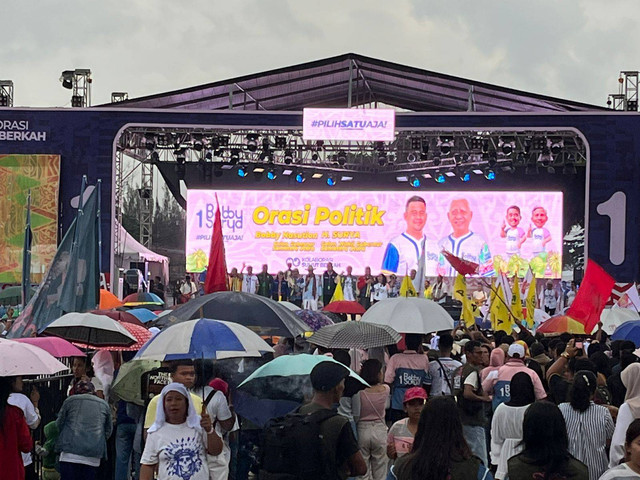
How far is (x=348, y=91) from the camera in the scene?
94.8ft

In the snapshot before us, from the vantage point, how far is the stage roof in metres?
27.7

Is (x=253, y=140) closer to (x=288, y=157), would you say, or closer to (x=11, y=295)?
(x=288, y=157)

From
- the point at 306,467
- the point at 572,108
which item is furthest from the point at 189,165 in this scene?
the point at 306,467

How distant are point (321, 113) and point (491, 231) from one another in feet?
27.8

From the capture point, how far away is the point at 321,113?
86.9 feet

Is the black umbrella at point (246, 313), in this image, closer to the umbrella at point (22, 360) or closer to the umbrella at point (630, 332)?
the umbrella at point (22, 360)

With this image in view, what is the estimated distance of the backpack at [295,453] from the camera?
18.2ft

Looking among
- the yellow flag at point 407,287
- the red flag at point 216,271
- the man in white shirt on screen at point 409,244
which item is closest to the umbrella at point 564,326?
the yellow flag at point 407,287

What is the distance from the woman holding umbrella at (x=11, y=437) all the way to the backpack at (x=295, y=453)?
6.84 ft

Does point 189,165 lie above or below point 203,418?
above

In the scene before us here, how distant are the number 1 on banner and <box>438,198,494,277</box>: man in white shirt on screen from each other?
6.74m

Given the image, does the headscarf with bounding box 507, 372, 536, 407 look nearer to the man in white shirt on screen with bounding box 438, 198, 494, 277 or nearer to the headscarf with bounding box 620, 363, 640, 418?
the headscarf with bounding box 620, 363, 640, 418

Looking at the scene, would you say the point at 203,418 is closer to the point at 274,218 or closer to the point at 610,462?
the point at 610,462

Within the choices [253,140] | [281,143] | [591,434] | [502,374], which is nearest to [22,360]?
[591,434]
